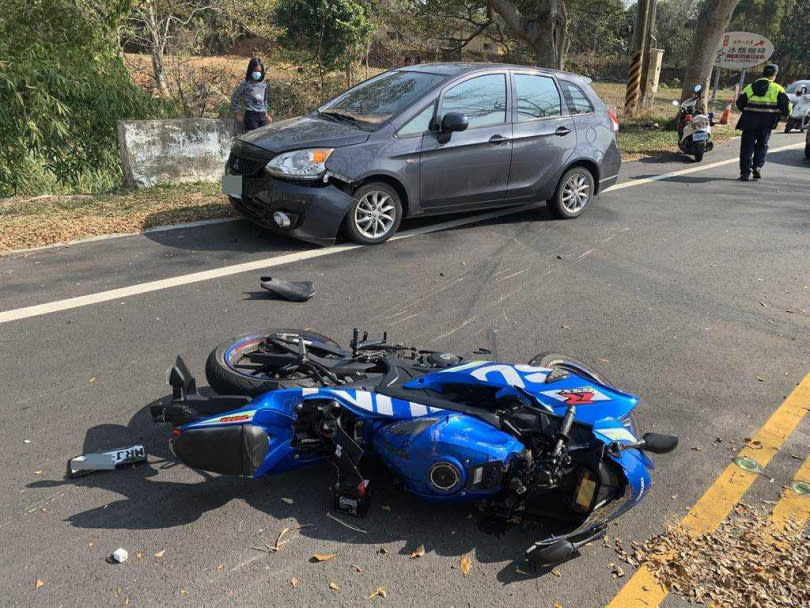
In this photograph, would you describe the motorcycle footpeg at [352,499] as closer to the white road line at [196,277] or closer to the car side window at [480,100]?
the white road line at [196,277]

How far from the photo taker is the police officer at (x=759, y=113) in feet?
36.7

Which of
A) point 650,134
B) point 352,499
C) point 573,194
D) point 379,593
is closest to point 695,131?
point 650,134

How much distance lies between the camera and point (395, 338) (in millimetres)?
5047

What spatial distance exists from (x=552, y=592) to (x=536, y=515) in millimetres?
439

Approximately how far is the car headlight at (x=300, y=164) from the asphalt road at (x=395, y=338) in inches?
30.7

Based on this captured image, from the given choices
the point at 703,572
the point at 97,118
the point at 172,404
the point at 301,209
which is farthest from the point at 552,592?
the point at 97,118

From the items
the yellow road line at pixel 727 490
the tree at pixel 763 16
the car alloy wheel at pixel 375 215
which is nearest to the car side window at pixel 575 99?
the car alloy wheel at pixel 375 215

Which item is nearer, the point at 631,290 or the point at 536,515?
the point at 536,515

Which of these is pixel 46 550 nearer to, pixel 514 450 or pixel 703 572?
pixel 514 450

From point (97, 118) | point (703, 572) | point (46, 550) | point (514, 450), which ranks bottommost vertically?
point (703, 572)

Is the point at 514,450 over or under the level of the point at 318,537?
over

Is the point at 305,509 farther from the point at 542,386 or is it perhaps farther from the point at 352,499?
the point at 542,386

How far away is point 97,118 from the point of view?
31.5ft

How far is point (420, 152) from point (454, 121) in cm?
46
